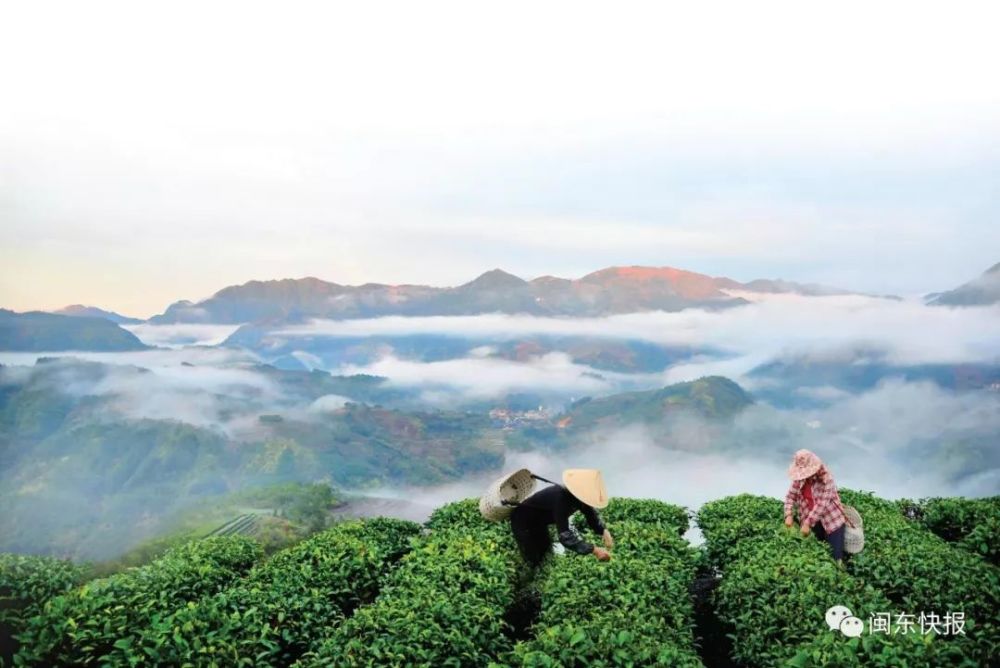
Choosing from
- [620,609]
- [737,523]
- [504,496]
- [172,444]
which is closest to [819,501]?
[737,523]

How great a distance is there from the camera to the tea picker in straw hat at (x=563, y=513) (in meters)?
5.83

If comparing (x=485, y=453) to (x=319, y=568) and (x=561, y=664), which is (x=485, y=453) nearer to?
(x=319, y=568)

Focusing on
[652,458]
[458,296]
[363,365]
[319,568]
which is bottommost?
[652,458]

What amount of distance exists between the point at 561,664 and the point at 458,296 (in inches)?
457

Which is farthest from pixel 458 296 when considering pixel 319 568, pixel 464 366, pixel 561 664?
pixel 561 664

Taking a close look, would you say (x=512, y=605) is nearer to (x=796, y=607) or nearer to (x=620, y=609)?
(x=620, y=609)

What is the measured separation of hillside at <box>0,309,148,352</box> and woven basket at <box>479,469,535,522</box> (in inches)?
385

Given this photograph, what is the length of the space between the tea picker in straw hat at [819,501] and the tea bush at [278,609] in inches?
143

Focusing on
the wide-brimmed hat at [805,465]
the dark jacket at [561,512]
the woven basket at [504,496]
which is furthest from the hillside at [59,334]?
the wide-brimmed hat at [805,465]

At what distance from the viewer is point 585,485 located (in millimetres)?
5840

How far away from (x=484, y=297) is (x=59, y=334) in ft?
23.4

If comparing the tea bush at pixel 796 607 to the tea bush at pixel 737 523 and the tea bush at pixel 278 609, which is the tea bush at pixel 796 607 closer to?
the tea bush at pixel 737 523

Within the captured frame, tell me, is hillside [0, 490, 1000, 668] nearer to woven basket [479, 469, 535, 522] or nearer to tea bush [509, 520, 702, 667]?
tea bush [509, 520, 702, 667]

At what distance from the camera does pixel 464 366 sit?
1567 cm
